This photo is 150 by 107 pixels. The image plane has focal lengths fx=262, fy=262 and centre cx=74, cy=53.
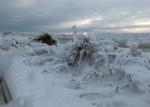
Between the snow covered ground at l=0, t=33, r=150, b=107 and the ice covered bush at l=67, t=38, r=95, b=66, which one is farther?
the ice covered bush at l=67, t=38, r=95, b=66

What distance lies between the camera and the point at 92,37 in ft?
16.5

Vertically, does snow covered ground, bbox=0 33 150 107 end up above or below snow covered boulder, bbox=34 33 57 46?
above

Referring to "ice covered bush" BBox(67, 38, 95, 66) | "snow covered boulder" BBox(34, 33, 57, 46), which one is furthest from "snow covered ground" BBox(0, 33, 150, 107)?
"snow covered boulder" BBox(34, 33, 57, 46)

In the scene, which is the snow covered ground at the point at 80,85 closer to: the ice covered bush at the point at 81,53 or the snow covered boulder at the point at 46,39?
the ice covered bush at the point at 81,53

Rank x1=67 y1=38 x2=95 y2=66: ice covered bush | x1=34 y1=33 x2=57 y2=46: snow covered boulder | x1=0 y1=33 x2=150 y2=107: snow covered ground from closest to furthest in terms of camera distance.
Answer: x1=0 y1=33 x2=150 y2=107: snow covered ground < x1=67 y1=38 x2=95 y2=66: ice covered bush < x1=34 y1=33 x2=57 y2=46: snow covered boulder

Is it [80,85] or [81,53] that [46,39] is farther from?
[80,85]

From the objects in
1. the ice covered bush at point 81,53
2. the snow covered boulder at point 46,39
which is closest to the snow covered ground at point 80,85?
the ice covered bush at point 81,53

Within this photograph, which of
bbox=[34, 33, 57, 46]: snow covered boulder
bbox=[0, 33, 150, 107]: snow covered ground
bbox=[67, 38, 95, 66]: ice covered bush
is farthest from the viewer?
bbox=[34, 33, 57, 46]: snow covered boulder

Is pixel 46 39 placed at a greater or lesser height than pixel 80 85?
lesser

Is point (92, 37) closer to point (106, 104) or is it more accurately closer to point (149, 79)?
point (149, 79)

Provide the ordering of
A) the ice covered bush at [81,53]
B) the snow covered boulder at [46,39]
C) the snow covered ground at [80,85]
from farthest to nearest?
1. the snow covered boulder at [46,39]
2. the ice covered bush at [81,53]
3. the snow covered ground at [80,85]

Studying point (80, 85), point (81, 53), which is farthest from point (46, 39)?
point (80, 85)

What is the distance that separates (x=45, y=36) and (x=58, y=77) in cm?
975

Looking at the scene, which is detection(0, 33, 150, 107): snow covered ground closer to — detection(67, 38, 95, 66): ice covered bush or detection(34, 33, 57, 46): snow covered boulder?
detection(67, 38, 95, 66): ice covered bush
